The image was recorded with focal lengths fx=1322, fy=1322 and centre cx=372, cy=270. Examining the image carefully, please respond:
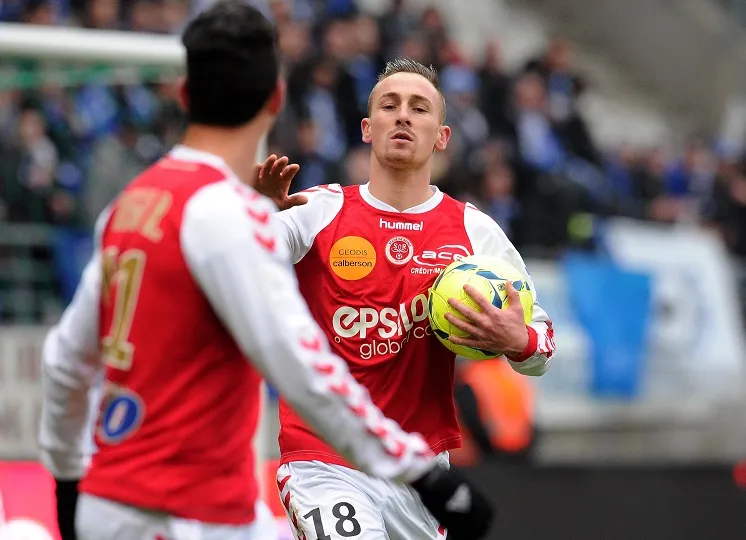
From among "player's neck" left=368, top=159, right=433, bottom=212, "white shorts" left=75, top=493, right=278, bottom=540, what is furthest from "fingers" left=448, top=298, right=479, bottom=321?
"white shorts" left=75, top=493, right=278, bottom=540

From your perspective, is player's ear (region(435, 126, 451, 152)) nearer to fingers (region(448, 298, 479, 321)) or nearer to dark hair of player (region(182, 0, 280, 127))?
fingers (region(448, 298, 479, 321))

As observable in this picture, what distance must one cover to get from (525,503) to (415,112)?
14.8ft

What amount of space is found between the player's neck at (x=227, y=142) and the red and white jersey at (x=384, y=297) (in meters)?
1.77

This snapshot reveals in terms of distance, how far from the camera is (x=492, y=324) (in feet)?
16.4

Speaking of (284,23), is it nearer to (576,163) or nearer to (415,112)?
(576,163)

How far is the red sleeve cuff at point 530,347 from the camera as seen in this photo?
5124 millimetres

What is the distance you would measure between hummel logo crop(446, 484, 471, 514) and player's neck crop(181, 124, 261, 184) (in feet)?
3.45

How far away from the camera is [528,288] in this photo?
5.35 m

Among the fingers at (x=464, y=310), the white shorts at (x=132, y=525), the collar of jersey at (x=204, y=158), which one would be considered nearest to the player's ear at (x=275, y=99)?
the collar of jersey at (x=204, y=158)

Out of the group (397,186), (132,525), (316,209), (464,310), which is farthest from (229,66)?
(397,186)

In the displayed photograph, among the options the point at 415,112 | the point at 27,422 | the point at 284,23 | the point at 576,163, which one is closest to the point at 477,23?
the point at 576,163

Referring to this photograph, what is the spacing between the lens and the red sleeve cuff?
5.12m

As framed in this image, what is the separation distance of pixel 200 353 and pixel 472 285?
174cm

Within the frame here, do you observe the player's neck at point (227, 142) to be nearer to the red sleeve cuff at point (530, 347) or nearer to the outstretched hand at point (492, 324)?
the outstretched hand at point (492, 324)
